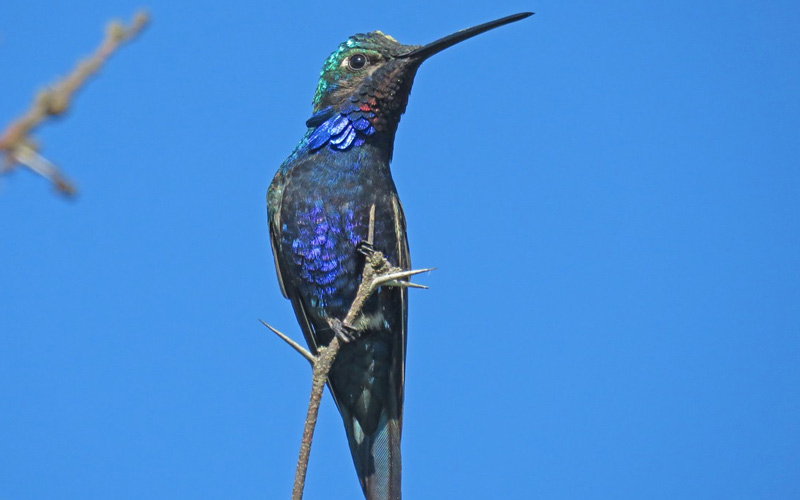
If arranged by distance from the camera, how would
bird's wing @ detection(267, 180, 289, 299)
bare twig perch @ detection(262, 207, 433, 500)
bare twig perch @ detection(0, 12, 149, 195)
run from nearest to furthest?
bare twig perch @ detection(0, 12, 149, 195) → bare twig perch @ detection(262, 207, 433, 500) → bird's wing @ detection(267, 180, 289, 299)

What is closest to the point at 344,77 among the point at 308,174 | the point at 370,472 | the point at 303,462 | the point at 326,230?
the point at 308,174

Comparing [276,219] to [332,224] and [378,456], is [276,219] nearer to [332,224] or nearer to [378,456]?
[332,224]

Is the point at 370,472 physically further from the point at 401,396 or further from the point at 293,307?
the point at 293,307

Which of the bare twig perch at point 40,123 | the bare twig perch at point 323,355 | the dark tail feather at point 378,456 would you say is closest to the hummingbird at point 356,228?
the dark tail feather at point 378,456

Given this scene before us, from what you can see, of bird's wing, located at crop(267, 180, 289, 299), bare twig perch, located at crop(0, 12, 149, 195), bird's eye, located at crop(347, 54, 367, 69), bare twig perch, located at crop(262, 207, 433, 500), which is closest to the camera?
bare twig perch, located at crop(0, 12, 149, 195)

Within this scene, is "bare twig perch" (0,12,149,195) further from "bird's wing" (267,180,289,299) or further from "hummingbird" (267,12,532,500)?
"bird's wing" (267,180,289,299)

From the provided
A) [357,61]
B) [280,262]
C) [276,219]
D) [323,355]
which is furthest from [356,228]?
[323,355]

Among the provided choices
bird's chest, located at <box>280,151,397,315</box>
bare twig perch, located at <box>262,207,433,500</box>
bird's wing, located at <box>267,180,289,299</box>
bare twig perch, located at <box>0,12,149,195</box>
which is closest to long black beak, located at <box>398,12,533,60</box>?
bird's chest, located at <box>280,151,397,315</box>

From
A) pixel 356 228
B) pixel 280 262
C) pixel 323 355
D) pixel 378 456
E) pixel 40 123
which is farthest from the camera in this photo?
pixel 280 262
